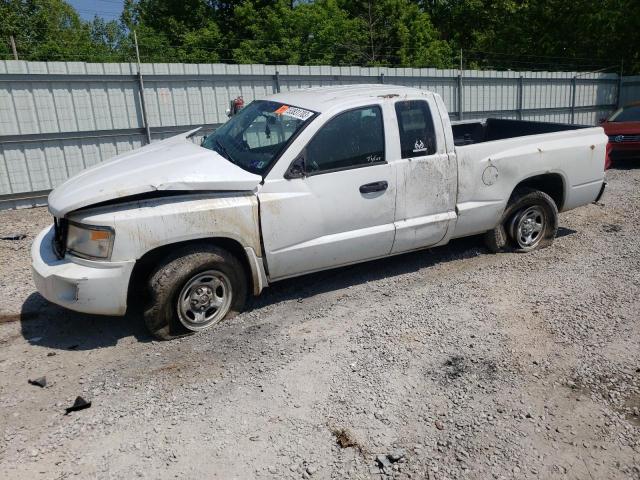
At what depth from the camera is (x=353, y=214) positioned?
5.08 m

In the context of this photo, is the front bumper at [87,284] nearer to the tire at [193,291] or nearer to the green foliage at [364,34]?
the tire at [193,291]

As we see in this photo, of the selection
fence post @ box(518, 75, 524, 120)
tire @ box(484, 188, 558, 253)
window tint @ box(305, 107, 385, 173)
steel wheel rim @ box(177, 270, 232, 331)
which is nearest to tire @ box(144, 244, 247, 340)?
steel wheel rim @ box(177, 270, 232, 331)

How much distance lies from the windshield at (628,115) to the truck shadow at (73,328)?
39.4 ft

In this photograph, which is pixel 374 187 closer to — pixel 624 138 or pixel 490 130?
pixel 490 130

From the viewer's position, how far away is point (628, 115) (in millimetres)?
12992

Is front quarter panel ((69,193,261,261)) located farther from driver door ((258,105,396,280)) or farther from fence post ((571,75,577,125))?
fence post ((571,75,577,125))

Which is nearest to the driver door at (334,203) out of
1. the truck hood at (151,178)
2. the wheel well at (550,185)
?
the truck hood at (151,178)

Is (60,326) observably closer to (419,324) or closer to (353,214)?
(353,214)

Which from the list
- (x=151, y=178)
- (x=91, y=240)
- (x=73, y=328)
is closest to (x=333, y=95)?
(x=151, y=178)

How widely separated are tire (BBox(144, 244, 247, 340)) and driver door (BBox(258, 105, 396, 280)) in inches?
14.3

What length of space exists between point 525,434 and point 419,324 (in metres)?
1.53

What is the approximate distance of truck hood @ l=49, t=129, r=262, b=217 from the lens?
4.20m

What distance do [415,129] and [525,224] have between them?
201cm

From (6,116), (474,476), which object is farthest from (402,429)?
(6,116)
